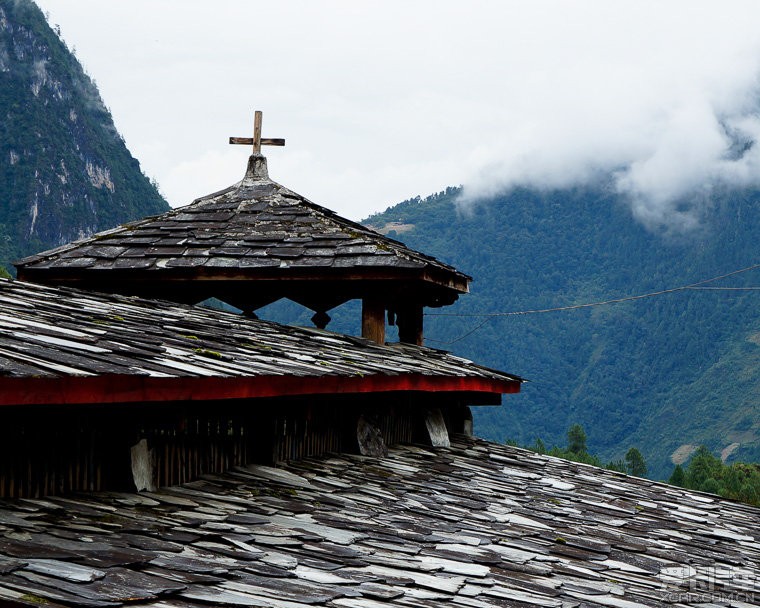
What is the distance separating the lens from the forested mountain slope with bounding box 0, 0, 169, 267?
351 feet

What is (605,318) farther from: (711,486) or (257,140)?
(257,140)

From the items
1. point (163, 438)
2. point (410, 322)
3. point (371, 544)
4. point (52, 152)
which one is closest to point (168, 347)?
point (163, 438)

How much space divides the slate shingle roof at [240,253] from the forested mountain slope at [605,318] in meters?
94.8

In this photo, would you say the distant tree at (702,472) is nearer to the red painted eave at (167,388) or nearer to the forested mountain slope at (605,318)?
the forested mountain slope at (605,318)

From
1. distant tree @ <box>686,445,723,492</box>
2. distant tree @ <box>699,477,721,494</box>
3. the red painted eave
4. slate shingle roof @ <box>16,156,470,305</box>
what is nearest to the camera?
the red painted eave

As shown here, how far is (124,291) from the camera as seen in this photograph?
937 cm

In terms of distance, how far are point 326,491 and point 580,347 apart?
13927 cm

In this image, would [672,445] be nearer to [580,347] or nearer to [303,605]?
[580,347]

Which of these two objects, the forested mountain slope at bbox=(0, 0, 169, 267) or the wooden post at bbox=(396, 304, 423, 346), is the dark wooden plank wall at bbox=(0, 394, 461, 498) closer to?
the wooden post at bbox=(396, 304, 423, 346)

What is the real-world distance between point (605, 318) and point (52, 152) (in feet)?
245

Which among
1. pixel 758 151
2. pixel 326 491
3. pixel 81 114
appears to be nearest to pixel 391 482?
pixel 326 491

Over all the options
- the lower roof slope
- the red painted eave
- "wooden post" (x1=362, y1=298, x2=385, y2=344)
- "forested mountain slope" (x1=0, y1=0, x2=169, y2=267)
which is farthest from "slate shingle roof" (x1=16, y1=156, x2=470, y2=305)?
"forested mountain slope" (x1=0, y1=0, x2=169, y2=267)

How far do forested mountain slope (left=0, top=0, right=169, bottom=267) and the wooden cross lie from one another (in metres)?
92.4

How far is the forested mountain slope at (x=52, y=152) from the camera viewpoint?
107m
